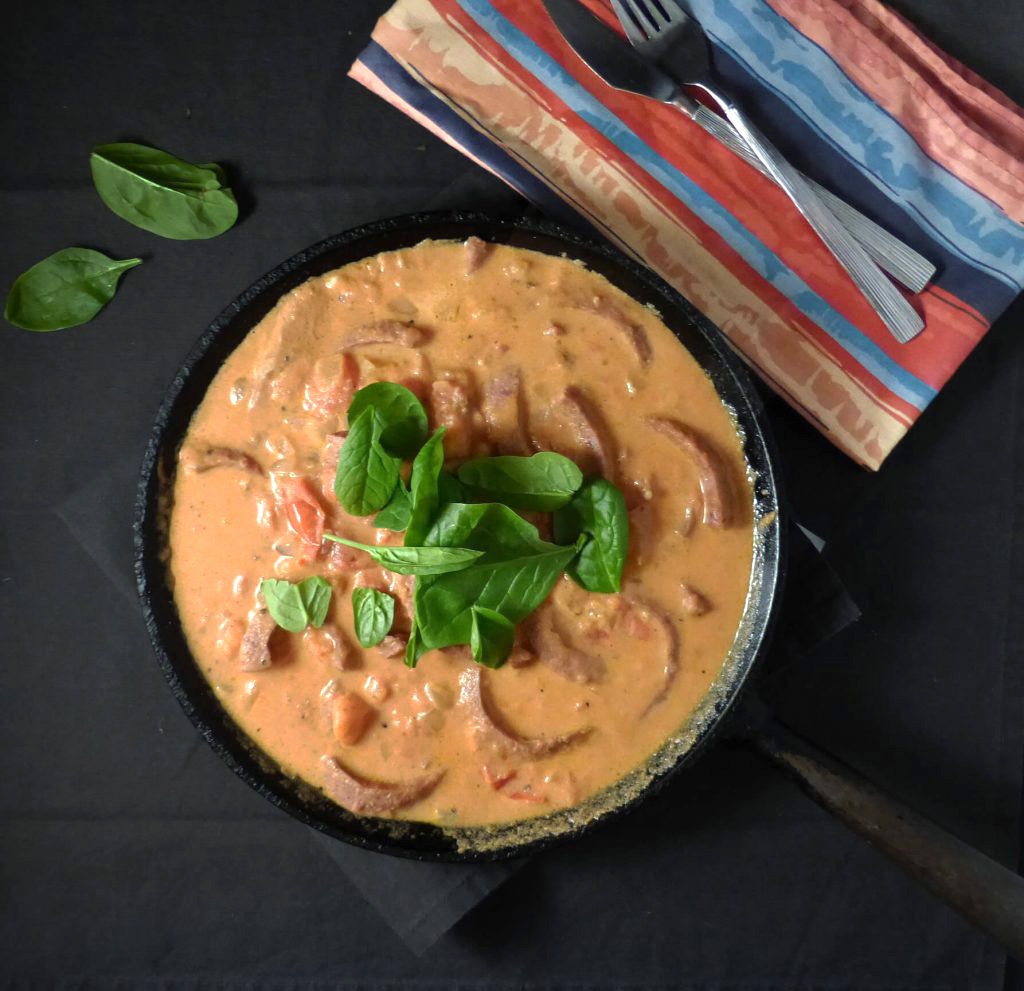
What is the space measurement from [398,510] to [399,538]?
0.16 metres

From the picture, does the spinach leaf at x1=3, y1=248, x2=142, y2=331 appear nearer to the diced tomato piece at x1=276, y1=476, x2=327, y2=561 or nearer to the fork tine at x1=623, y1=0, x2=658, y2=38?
the diced tomato piece at x1=276, y1=476, x2=327, y2=561

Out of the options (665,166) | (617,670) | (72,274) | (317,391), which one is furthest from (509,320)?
(72,274)

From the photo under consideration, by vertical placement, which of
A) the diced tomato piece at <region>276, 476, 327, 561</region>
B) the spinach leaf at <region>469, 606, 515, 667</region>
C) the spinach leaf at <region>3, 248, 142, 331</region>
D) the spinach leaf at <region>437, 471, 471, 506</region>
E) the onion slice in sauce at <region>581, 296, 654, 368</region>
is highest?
the onion slice in sauce at <region>581, 296, 654, 368</region>

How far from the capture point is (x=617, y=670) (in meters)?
2.44

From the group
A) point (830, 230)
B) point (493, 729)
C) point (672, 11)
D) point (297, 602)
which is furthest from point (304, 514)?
point (672, 11)

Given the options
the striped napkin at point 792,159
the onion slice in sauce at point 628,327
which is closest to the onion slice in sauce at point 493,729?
the onion slice in sauce at point 628,327

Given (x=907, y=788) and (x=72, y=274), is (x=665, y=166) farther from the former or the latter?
(x=907, y=788)

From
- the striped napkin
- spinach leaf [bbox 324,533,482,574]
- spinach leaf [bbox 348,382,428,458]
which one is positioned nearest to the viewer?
spinach leaf [bbox 324,533,482,574]

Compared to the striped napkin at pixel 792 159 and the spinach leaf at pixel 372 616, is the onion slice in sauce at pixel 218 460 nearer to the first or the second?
the spinach leaf at pixel 372 616

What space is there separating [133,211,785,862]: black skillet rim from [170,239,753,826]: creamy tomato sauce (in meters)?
0.04

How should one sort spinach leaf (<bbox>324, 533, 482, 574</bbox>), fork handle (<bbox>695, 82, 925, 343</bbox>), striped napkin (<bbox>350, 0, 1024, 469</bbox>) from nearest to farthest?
spinach leaf (<bbox>324, 533, 482, 574</bbox>)
fork handle (<bbox>695, 82, 925, 343</bbox>)
striped napkin (<bbox>350, 0, 1024, 469</bbox>)

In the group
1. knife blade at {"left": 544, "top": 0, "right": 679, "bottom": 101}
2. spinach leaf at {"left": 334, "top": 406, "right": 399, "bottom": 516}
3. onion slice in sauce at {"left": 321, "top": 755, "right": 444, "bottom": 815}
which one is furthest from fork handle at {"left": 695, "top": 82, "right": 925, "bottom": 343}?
onion slice in sauce at {"left": 321, "top": 755, "right": 444, "bottom": 815}

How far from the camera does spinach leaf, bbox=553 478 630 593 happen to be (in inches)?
89.4

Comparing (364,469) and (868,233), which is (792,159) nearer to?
(868,233)
